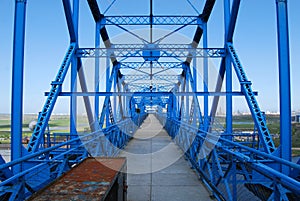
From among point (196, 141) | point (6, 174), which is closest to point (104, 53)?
point (196, 141)

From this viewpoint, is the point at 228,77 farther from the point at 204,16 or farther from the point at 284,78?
the point at 204,16

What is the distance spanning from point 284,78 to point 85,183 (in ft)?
19.2

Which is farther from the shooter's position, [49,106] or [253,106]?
[253,106]

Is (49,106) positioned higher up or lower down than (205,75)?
lower down

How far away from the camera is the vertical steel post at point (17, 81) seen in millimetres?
6812

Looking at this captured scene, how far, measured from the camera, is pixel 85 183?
3.38m

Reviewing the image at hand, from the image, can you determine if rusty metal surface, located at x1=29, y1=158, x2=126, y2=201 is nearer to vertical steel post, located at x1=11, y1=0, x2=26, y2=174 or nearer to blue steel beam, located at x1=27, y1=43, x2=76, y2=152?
vertical steel post, located at x1=11, y1=0, x2=26, y2=174

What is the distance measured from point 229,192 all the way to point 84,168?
2.29 m

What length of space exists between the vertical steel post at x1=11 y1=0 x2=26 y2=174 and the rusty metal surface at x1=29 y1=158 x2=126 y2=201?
3.00 m

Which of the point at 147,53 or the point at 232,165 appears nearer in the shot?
the point at 232,165

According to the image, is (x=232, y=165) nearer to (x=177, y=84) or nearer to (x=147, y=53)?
(x=147, y=53)

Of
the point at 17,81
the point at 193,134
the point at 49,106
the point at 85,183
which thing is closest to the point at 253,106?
the point at 193,134

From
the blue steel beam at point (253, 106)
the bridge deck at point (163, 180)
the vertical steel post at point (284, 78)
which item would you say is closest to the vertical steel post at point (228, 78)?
the blue steel beam at point (253, 106)

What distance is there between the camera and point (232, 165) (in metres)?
4.41
